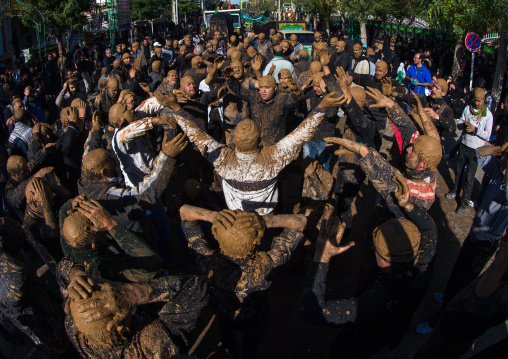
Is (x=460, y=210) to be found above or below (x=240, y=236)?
below

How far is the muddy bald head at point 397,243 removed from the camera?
245 cm

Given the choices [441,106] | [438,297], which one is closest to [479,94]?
[441,106]

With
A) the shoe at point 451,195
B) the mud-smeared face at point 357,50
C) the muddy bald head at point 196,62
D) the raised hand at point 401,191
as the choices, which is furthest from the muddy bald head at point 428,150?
the mud-smeared face at point 357,50

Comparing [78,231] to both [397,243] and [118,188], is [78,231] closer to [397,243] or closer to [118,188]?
[118,188]

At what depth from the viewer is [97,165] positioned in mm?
3357

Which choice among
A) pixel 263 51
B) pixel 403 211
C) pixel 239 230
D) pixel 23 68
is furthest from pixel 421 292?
pixel 23 68

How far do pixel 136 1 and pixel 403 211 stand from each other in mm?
28810

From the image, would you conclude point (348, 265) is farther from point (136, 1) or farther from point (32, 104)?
point (136, 1)

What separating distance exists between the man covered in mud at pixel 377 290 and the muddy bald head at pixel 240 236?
45cm

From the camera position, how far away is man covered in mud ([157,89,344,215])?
321 cm

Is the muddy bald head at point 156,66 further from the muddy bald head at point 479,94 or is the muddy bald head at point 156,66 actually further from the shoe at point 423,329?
the shoe at point 423,329

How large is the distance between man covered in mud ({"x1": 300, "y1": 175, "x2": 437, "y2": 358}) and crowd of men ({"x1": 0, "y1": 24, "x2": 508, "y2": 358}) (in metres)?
0.01

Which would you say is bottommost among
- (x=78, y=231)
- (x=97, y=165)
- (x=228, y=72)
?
(x=78, y=231)

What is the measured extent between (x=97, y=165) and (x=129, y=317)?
1873 mm
